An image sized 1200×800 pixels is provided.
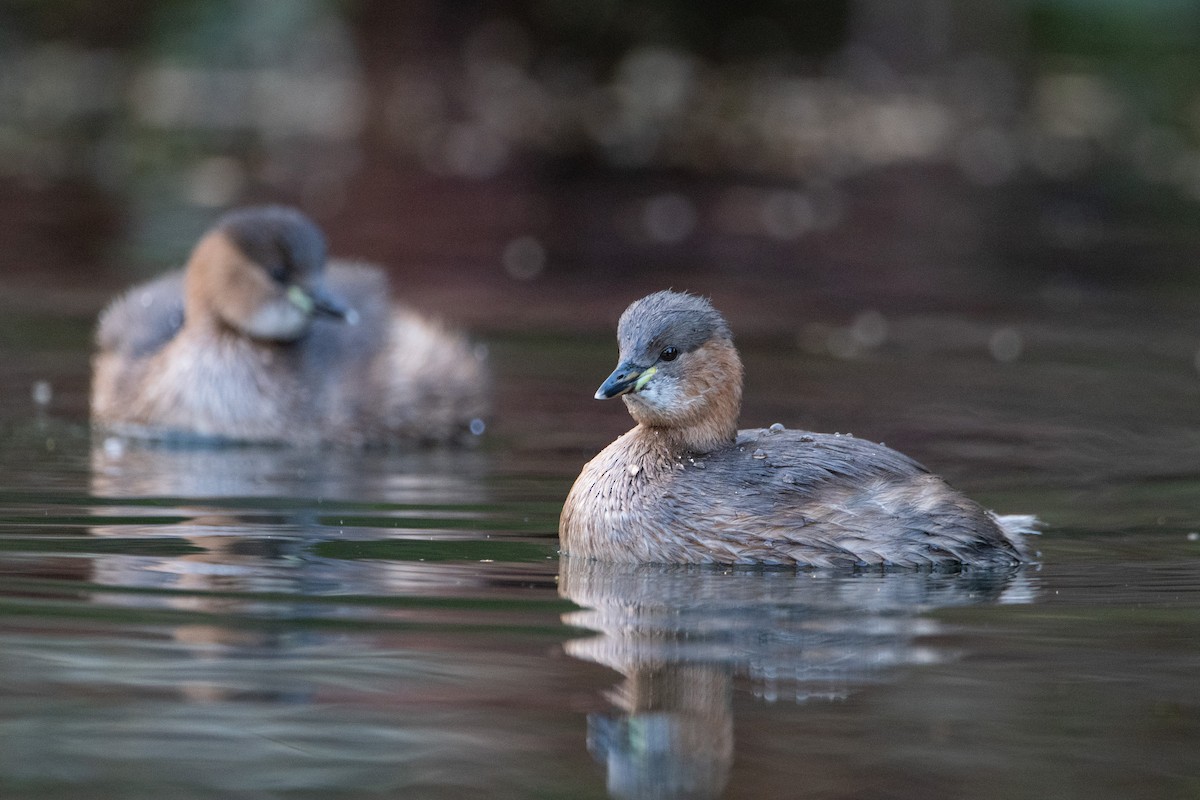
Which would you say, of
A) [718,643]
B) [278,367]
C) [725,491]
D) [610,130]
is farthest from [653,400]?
[610,130]

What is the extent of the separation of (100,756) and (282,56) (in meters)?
26.2

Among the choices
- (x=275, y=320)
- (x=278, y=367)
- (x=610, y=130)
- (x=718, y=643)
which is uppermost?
(x=610, y=130)

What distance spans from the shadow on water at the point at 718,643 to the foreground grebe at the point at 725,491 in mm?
100

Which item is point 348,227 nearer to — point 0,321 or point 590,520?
point 0,321

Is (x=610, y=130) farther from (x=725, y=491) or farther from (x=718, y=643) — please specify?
(x=718, y=643)

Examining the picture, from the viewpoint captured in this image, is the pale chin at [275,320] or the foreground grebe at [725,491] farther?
the pale chin at [275,320]

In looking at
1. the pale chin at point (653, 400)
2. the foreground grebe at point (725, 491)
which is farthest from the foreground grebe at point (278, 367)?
the pale chin at point (653, 400)

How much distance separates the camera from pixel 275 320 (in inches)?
370

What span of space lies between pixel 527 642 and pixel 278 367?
412 centimetres

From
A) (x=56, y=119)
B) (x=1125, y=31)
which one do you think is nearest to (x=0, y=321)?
(x=56, y=119)

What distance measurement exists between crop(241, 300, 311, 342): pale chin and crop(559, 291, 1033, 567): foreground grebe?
2.82m

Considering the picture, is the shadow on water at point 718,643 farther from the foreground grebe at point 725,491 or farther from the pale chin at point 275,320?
the pale chin at point 275,320

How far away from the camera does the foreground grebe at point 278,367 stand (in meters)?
9.20

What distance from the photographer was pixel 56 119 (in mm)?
23562
